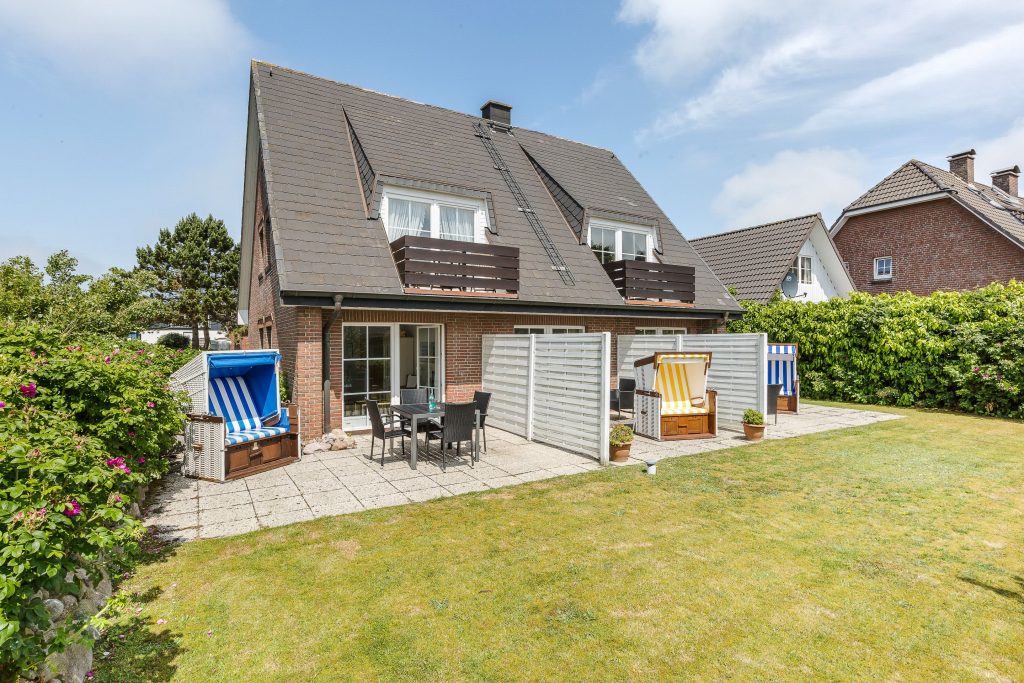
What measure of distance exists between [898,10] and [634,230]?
319 inches

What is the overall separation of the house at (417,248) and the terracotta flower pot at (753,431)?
14.8 feet

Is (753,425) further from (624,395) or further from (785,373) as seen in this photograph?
(785,373)

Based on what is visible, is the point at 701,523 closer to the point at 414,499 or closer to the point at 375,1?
the point at 414,499

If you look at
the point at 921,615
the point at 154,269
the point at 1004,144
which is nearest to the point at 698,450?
the point at 921,615

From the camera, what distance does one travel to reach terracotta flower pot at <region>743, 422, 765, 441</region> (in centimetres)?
1003

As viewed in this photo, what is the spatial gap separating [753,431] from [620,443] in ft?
11.8

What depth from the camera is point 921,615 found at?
12.4 feet

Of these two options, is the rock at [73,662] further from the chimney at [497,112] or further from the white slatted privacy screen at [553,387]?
the chimney at [497,112]

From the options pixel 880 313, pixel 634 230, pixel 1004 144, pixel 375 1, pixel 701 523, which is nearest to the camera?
pixel 701 523

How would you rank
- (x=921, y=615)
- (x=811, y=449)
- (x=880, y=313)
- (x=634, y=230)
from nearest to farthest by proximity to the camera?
(x=921, y=615) → (x=811, y=449) → (x=880, y=313) → (x=634, y=230)

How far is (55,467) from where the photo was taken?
8.43ft

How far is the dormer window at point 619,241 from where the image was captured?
48.4 feet

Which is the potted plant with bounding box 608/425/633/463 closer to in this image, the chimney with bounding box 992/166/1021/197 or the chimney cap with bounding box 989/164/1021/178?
the chimney with bounding box 992/166/1021/197

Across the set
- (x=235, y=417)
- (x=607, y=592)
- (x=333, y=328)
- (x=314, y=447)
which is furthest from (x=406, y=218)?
(x=607, y=592)
